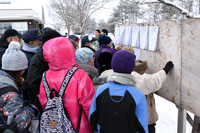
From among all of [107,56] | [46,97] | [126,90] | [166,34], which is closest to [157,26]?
[166,34]

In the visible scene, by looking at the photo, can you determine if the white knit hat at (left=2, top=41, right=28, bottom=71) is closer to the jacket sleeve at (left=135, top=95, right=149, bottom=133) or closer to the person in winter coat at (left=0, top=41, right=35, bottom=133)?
the person in winter coat at (left=0, top=41, right=35, bottom=133)

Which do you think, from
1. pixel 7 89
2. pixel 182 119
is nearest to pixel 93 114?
pixel 7 89

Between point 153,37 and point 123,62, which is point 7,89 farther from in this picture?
point 153,37

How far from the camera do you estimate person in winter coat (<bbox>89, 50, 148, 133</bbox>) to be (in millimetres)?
1648

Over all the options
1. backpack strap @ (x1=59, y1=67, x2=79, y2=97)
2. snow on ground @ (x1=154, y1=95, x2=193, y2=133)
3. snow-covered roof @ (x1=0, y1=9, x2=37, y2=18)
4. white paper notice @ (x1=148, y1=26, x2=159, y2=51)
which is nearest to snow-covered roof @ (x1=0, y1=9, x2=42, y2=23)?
snow-covered roof @ (x1=0, y1=9, x2=37, y2=18)

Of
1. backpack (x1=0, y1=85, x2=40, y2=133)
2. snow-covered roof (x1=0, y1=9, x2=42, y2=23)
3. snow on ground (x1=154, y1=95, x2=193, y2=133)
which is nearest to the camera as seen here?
backpack (x1=0, y1=85, x2=40, y2=133)

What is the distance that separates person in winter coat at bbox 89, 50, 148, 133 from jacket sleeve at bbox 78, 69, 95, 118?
9 centimetres

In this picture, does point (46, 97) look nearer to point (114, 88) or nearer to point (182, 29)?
point (114, 88)

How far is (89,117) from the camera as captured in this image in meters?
1.81

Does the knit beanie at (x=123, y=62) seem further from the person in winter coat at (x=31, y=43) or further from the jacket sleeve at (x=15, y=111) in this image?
the person in winter coat at (x=31, y=43)

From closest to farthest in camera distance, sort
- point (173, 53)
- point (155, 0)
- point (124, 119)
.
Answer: point (124, 119)
point (173, 53)
point (155, 0)

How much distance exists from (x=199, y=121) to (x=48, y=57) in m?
2.09

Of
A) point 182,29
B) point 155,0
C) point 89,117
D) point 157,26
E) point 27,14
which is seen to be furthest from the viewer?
point 27,14

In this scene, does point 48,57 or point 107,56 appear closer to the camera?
point 48,57
